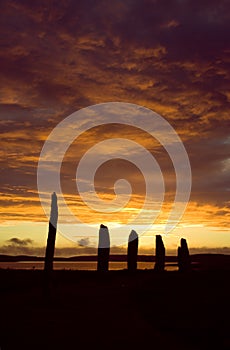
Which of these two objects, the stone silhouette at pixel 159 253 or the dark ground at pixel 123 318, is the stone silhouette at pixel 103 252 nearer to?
the stone silhouette at pixel 159 253

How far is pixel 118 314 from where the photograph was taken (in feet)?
52.8

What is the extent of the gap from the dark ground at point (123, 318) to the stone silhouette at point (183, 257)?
519 inches

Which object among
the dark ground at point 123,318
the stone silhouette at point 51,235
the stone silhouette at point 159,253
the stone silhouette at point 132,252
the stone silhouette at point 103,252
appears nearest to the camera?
the dark ground at point 123,318

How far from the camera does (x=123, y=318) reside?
15.3 metres

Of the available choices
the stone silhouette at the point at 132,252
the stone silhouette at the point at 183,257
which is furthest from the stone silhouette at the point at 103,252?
the stone silhouette at the point at 183,257

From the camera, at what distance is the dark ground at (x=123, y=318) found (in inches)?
467

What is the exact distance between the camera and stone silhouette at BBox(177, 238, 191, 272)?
35844mm

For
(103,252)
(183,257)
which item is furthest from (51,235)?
(183,257)

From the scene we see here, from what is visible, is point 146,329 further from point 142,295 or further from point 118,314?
point 142,295

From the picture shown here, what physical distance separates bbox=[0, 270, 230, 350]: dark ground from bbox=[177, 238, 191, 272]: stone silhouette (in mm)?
13191

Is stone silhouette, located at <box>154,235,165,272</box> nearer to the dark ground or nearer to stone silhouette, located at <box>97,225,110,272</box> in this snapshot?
stone silhouette, located at <box>97,225,110,272</box>

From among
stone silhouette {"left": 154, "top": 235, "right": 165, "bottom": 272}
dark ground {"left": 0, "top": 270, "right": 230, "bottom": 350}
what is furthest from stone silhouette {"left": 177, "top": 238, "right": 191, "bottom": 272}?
dark ground {"left": 0, "top": 270, "right": 230, "bottom": 350}

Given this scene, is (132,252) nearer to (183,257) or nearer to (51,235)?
(183,257)

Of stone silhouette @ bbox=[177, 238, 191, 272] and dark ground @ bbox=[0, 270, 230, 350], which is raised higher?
stone silhouette @ bbox=[177, 238, 191, 272]
